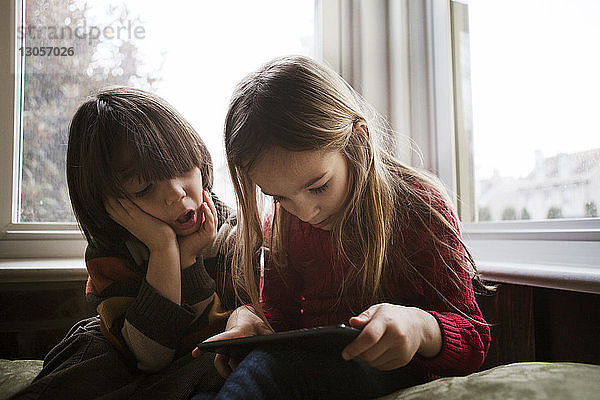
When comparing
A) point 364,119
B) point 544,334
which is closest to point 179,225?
point 364,119

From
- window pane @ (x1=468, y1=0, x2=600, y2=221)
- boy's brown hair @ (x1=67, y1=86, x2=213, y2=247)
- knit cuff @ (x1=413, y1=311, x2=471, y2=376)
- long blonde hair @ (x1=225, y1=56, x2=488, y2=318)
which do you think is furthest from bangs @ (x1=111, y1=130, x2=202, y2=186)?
window pane @ (x1=468, y1=0, x2=600, y2=221)

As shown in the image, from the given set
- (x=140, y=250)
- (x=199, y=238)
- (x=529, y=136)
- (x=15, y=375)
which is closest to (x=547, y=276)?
(x=529, y=136)

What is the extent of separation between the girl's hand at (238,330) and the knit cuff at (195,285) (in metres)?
0.08

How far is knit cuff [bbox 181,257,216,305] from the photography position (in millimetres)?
886

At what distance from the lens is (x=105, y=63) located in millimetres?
1346

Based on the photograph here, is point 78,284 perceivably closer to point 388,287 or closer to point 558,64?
point 388,287

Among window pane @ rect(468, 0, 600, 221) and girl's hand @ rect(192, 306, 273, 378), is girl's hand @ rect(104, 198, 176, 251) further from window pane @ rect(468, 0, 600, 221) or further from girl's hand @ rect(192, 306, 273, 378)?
window pane @ rect(468, 0, 600, 221)

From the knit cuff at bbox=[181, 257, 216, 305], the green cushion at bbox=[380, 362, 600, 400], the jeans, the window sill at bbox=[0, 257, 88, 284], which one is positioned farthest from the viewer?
the window sill at bbox=[0, 257, 88, 284]

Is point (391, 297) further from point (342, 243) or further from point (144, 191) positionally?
point (144, 191)

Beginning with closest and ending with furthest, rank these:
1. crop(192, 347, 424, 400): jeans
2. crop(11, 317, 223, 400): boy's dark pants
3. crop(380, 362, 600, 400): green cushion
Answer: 1. crop(380, 362, 600, 400): green cushion
2. crop(192, 347, 424, 400): jeans
3. crop(11, 317, 223, 400): boy's dark pants

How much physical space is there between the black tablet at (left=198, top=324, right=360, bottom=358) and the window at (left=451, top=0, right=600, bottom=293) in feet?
1.16

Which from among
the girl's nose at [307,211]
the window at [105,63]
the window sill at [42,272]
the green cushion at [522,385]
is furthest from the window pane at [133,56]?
the green cushion at [522,385]

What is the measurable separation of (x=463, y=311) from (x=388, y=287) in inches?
4.8

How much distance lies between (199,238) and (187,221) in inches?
1.5
